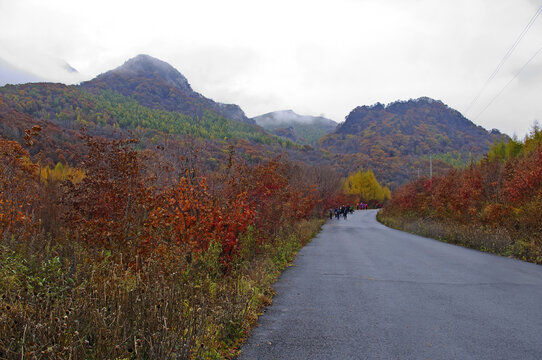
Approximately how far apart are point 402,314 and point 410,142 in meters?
165

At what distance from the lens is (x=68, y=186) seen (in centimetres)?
743

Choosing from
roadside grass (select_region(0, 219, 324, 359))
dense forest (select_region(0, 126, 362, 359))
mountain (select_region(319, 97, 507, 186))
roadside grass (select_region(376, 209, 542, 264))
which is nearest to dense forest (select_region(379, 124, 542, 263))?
roadside grass (select_region(376, 209, 542, 264))

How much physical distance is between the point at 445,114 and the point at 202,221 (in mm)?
211770

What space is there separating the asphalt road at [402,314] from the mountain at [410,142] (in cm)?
11532

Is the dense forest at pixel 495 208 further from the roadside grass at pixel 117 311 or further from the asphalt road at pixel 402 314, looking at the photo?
the roadside grass at pixel 117 311

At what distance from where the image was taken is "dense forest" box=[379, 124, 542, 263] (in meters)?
15.0

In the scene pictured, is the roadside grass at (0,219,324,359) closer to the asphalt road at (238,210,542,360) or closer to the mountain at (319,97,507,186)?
the asphalt road at (238,210,542,360)

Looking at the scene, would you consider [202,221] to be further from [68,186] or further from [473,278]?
[473,278]

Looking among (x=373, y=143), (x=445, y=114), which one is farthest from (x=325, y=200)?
(x=445, y=114)

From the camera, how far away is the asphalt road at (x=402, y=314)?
15.4ft

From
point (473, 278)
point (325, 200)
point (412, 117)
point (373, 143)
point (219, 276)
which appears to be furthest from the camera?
point (412, 117)

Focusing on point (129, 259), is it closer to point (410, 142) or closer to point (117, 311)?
point (117, 311)

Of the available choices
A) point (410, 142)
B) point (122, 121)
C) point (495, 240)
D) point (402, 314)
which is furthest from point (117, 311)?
point (410, 142)

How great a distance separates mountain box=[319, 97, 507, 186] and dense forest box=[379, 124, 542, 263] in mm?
98433
